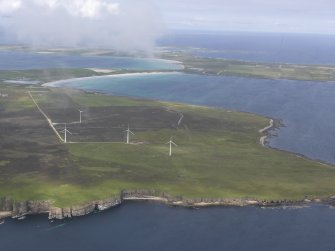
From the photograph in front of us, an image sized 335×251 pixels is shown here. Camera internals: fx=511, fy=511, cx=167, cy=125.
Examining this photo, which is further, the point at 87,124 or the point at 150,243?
the point at 87,124

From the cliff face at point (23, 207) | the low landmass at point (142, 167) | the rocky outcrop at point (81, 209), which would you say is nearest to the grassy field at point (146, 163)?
the low landmass at point (142, 167)

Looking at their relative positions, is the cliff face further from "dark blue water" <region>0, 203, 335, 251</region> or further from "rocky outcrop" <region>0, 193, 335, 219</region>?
"dark blue water" <region>0, 203, 335, 251</region>

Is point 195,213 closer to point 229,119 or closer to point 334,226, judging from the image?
point 334,226

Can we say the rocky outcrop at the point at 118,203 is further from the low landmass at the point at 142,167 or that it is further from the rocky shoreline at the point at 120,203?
the low landmass at the point at 142,167

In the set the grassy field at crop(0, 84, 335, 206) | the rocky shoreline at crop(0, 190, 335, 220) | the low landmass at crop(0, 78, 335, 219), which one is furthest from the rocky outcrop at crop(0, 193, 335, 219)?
the grassy field at crop(0, 84, 335, 206)

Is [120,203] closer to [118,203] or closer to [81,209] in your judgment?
[118,203]

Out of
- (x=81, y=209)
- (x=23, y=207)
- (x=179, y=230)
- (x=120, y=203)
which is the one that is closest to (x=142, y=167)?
(x=120, y=203)

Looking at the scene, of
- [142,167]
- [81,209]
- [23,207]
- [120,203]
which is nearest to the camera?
[23,207]

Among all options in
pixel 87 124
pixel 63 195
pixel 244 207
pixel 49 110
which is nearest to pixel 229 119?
pixel 87 124
